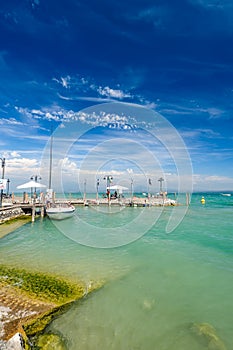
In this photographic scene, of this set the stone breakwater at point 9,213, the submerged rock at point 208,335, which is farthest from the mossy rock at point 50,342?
the stone breakwater at point 9,213

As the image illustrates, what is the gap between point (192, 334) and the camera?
19.6ft

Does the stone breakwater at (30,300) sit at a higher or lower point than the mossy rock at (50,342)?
higher

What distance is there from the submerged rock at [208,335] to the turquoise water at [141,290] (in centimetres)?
8

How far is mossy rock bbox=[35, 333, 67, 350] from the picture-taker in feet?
16.6

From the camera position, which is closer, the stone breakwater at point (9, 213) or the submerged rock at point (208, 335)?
the submerged rock at point (208, 335)

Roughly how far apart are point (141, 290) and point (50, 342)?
409 centimetres

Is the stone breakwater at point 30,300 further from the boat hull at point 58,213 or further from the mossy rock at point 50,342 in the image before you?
the boat hull at point 58,213

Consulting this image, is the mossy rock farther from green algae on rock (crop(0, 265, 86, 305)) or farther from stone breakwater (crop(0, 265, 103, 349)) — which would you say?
green algae on rock (crop(0, 265, 86, 305))

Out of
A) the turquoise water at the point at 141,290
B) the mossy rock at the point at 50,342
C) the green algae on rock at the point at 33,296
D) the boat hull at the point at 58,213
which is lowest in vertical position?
the turquoise water at the point at 141,290

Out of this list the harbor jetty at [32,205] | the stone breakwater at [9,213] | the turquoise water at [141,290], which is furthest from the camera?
the harbor jetty at [32,205]

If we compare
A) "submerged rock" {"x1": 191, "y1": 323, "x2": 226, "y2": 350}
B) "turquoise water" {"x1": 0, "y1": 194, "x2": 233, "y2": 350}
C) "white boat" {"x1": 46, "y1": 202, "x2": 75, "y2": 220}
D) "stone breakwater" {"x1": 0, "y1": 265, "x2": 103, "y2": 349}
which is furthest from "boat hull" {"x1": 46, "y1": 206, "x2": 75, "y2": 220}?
"submerged rock" {"x1": 191, "y1": 323, "x2": 226, "y2": 350}

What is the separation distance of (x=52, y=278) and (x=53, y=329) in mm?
3358

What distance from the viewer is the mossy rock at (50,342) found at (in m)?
5.05

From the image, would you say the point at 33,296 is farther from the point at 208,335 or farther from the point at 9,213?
the point at 9,213
